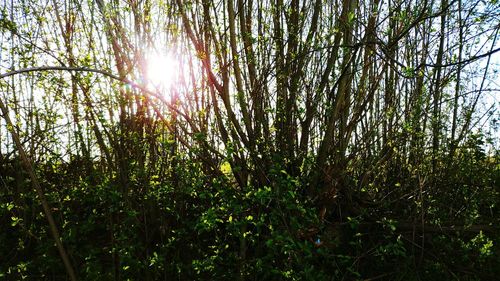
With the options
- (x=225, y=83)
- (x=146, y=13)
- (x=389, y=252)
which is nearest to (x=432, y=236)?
(x=389, y=252)

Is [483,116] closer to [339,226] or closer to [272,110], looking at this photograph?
[339,226]

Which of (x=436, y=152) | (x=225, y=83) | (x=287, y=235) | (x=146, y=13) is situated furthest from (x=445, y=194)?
(x=146, y=13)

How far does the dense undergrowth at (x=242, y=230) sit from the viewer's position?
7.50 feet

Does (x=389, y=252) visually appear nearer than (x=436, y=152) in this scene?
Yes

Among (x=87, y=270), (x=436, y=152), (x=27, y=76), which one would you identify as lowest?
(x=87, y=270)

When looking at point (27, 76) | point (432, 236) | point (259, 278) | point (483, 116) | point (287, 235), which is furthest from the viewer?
point (483, 116)

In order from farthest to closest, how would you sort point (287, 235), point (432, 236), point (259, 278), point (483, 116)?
1. point (483, 116)
2. point (432, 236)
3. point (259, 278)
4. point (287, 235)

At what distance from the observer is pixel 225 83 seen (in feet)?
8.48

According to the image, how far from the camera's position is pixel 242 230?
227 cm

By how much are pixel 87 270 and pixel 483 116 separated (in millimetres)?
3005

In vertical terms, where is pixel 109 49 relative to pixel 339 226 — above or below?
above

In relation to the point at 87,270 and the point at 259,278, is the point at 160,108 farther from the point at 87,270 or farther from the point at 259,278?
the point at 259,278

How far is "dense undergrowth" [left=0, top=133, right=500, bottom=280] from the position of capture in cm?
229

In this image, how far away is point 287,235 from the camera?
2193mm
